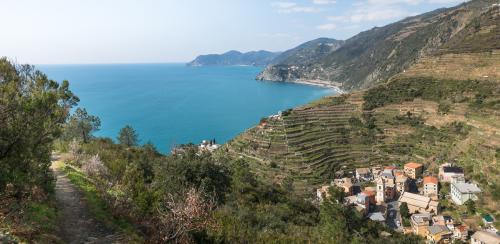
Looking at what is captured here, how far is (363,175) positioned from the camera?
1612 inches

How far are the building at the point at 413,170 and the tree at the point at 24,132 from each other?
38.1m

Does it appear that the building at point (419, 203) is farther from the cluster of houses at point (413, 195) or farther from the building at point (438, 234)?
the building at point (438, 234)

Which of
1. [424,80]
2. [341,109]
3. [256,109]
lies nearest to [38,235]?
[341,109]

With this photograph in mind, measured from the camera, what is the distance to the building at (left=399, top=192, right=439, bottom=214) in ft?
108

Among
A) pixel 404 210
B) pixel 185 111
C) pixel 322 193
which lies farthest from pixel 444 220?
pixel 185 111

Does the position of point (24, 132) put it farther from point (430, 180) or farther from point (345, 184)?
point (430, 180)

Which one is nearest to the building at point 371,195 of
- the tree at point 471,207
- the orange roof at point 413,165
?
the orange roof at point 413,165

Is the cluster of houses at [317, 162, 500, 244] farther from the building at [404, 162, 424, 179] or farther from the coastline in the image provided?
the coastline

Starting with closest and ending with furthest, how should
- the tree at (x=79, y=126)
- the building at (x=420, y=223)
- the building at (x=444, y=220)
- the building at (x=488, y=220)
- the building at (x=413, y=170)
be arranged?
the building at (x=488, y=220) → the building at (x=420, y=223) → the building at (x=444, y=220) → the tree at (x=79, y=126) → the building at (x=413, y=170)

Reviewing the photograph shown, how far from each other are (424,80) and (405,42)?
295 feet

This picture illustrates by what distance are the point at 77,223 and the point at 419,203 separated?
32.8 metres

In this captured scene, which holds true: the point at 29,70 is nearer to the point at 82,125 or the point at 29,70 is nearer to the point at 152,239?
the point at 152,239

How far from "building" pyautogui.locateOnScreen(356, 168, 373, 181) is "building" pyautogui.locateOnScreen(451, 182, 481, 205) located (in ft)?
28.9

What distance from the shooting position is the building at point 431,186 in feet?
118
